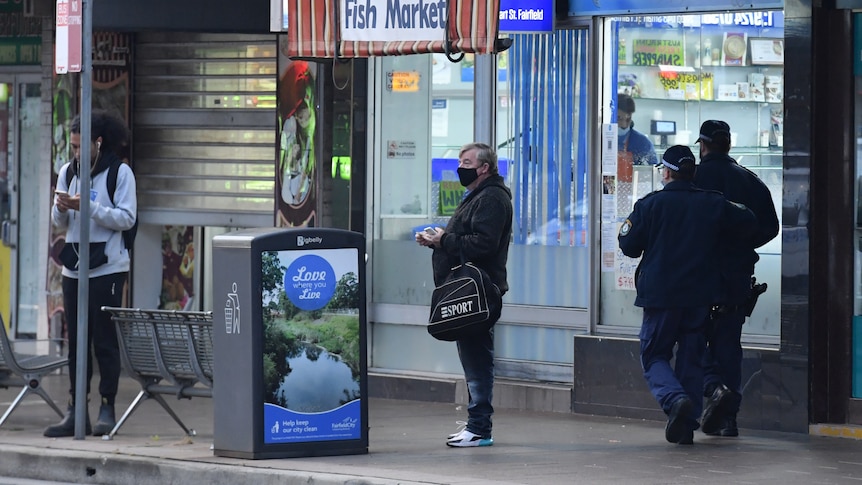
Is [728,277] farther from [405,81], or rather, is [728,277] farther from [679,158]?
[405,81]

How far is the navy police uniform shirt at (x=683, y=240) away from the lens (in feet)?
31.0

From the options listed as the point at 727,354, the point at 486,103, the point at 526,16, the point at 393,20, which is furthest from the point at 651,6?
the point at 727,354

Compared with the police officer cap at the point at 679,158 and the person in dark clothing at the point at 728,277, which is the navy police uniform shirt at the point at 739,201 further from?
the police officer cap at the point at 679,158

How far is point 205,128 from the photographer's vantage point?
1386 centimetres

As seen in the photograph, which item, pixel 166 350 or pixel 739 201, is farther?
pixel 739 201

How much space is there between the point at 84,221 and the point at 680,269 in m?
3.44

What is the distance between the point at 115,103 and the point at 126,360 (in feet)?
15.3

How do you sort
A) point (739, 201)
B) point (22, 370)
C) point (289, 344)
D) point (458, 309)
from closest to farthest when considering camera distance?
point (289, 344) → point (458, 309) → point (739, 201) → point (22, 370)

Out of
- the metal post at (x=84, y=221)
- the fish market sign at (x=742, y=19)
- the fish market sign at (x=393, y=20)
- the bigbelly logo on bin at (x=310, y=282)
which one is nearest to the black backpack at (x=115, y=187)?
the metal post at (x=84, y=221)

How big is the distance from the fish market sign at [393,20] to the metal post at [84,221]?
7.32ft

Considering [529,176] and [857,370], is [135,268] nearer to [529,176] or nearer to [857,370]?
[529,176]

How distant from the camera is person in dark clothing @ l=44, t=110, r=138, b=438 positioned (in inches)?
396

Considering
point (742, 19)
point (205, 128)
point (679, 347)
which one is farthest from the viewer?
point (205, 128)

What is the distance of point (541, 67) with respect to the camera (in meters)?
11.6
